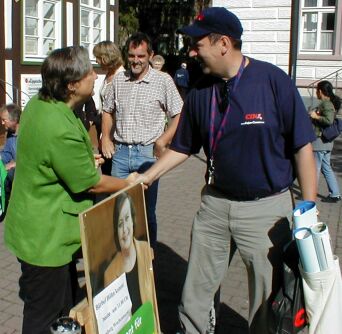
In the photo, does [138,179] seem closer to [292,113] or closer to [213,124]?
[213,124]

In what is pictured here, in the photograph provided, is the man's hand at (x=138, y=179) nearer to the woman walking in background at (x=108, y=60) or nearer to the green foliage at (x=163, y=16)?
the woman walking in background at (x=108, y=60)

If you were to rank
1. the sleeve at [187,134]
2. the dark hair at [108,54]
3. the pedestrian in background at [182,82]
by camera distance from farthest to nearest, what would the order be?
the pedestrian in background at [182,82]
the dark hair at [108,54]
the sleeve at [187,134]

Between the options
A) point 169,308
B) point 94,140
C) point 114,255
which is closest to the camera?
point 114,255

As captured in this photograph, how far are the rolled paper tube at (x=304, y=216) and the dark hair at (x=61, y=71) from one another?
127cm

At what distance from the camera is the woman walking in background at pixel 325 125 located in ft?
25.0

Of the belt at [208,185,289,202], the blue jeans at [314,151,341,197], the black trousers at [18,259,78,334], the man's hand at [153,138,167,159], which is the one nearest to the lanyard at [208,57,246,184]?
the belt at [208,185,289,202]

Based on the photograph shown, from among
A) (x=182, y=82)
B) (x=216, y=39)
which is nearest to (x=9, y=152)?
(x=216, y=39)

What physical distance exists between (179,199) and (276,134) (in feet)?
16.7

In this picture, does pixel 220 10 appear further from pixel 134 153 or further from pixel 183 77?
pixel 183 77

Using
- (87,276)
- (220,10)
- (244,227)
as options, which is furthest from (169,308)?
(220,10)

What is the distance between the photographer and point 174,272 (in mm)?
4980

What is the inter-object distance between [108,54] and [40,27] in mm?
8013

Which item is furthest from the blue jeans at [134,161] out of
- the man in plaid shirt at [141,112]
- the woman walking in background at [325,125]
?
the woman walking in background at [325,125]

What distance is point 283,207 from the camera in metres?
3.00
